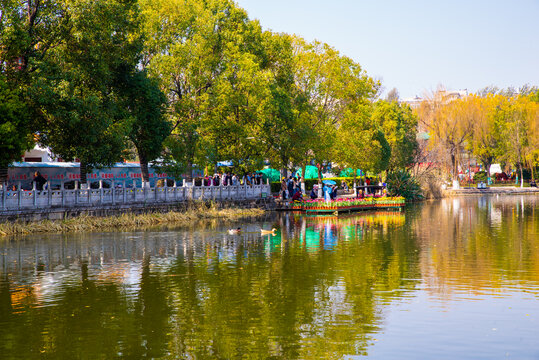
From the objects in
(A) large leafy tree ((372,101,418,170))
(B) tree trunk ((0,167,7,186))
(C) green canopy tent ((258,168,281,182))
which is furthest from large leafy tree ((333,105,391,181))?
(B) tree trunk ((0,167,7,186))

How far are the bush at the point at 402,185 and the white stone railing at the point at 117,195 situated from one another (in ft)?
46.9

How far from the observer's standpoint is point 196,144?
42375 millimetres

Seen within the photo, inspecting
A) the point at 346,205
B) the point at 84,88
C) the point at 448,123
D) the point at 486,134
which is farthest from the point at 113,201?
the point at 486,134

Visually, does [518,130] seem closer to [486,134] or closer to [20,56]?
[486,134]

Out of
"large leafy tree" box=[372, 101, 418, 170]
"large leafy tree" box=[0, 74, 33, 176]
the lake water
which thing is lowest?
the lake water

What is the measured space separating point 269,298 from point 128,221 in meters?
20.1

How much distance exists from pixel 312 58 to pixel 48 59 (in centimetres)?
2747

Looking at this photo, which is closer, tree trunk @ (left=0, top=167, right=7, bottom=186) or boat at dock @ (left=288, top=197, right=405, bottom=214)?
tree trunk @ (left=0, top=167, right=7, bottom=186)

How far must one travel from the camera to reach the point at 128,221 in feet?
112

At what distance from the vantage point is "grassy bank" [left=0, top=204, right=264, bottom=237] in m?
29.6

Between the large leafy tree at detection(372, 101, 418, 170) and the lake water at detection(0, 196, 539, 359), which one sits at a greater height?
the large leafy tree at detection(372, 101, 418, 170)

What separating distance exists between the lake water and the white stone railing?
3027 millimetres

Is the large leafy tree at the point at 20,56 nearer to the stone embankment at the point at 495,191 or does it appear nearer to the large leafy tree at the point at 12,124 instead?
the large leafy tree at the point at 12,124

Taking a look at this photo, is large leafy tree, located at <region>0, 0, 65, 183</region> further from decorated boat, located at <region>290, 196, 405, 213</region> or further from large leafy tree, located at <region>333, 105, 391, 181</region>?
large leafy tree, located at <region>333, 105, 391, 181</region>
